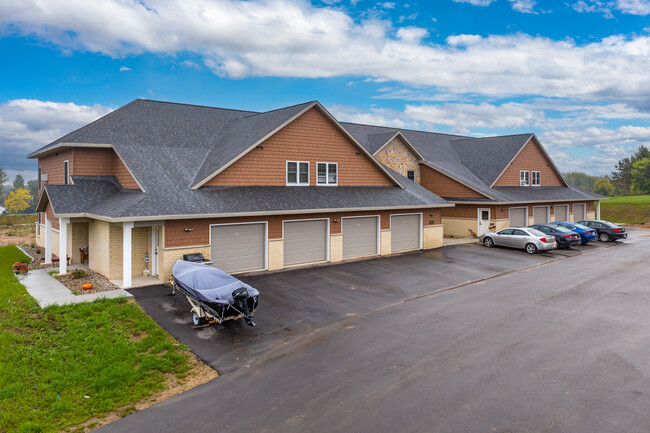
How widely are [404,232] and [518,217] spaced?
14.0 meters

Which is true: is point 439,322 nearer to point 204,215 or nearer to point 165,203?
point 204,215

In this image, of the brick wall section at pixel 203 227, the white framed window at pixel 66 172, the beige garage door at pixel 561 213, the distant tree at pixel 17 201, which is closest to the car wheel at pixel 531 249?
the brick wall section at pixel 203 227

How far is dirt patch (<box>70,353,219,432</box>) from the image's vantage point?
6.92 m

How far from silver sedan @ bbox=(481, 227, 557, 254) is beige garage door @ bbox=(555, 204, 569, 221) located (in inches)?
578

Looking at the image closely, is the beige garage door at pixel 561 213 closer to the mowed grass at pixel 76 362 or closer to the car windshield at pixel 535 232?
the car windshield at pixel 535 232

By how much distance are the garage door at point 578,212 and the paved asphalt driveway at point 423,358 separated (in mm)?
24771

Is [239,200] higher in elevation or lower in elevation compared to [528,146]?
lower

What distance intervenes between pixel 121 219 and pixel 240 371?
833 centimetres

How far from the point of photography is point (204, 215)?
52.6 ft

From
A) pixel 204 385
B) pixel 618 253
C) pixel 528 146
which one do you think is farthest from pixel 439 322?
pixel 528 146

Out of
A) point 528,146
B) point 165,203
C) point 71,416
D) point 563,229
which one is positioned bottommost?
point 71,416

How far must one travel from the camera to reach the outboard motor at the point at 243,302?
34.8 ft

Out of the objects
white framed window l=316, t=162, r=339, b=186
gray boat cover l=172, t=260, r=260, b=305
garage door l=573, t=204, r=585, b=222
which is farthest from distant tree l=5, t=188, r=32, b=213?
garage door l=573, t=204, r=585, b=222

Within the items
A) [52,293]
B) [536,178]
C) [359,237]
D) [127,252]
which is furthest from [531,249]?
[52,293]
